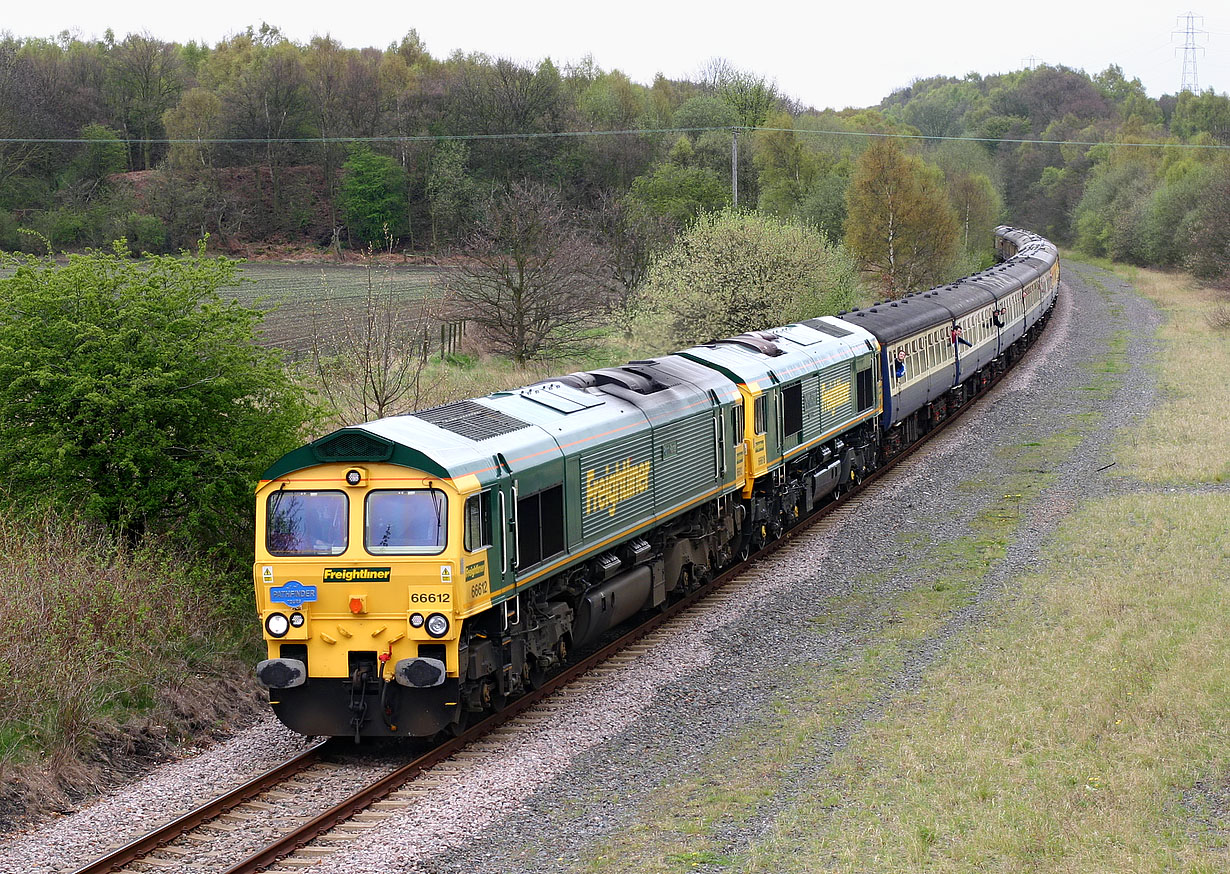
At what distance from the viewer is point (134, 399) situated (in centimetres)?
1445

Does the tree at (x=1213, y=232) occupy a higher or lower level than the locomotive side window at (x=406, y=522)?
higher

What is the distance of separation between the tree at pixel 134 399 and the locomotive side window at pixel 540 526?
499 centimetres

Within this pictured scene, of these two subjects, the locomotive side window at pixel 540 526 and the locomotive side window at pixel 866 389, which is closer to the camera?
the locomotive side window at pixel 540 526

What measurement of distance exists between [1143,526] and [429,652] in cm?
1332

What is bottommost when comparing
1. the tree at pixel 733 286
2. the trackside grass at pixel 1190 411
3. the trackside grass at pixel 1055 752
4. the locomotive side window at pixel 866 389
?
the trackside grass at pixel 1055 752

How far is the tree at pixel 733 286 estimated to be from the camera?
37.0 meters

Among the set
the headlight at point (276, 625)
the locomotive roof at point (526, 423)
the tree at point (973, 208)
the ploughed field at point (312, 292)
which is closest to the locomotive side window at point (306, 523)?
the locomotive roof at point (526, 423)

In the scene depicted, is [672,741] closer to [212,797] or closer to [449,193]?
[212,797]

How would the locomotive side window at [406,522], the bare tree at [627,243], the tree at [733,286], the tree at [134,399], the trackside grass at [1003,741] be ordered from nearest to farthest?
the trackside grass at [1003,741] → the locomotive side window at [406,522] → the tree at [134,399] → the tree at [733,286] → the bare tree at [627,243]

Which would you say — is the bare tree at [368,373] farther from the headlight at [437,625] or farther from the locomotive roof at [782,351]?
the headlight at [437,625]

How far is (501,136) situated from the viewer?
77062 mm

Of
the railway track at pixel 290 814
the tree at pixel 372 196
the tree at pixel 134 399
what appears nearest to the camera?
the railway track at pixel 290 814

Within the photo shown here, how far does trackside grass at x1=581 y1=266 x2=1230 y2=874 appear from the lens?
873 centimetres

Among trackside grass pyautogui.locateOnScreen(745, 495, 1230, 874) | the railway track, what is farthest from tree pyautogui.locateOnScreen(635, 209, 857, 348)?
the railway track
